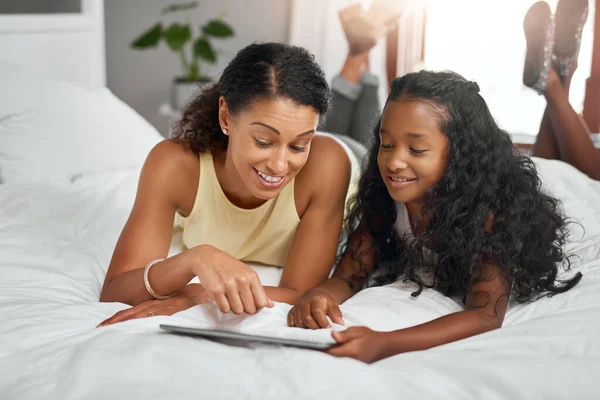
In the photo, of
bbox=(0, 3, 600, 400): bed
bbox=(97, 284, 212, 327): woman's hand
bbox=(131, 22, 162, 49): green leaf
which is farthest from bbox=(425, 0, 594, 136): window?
bbox=(97, 284, 212, 327): woman's hand

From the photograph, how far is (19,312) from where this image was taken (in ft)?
3.92

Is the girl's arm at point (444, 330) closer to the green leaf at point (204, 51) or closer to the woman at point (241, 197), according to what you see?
the woman at point (241, 197)

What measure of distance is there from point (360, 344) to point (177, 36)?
260cm

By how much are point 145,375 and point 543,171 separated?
4.07ft

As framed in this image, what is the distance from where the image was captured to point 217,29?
3.45 meters

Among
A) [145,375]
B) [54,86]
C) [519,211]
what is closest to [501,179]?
[519,211]

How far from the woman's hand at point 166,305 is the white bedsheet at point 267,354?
0.15 ft

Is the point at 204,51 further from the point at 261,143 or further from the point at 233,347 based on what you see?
the point at 233,347

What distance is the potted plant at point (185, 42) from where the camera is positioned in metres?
3.38

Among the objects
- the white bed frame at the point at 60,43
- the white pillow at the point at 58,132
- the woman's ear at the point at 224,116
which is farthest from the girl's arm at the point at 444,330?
the white bed frame at the point at 60,43

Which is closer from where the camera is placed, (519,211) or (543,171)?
(519,211)

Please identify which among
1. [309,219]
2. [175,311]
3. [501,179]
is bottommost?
[175,311]

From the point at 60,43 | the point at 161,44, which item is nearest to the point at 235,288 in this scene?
the point at 60,43

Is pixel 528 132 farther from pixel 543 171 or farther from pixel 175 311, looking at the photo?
pixel 175 311
